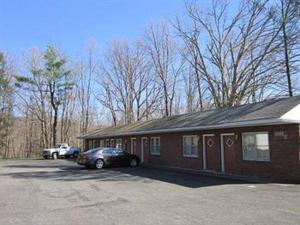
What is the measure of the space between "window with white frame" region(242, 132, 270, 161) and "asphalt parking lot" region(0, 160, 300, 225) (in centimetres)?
251

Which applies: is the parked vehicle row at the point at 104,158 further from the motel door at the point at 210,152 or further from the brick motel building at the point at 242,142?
the motel door at the point at 210,152

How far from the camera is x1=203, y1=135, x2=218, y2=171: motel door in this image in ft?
61.1

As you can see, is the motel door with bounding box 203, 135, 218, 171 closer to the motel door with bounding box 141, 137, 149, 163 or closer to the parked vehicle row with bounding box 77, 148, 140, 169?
the parked vehicle row with bounding box 77, 148, 140, 169

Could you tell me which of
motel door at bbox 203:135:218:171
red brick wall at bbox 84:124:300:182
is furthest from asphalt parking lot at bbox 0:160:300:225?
motel door at bbox 203:135:218:171

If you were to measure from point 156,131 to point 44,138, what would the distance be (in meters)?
32.5

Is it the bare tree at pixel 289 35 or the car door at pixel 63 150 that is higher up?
the bare tree at pixel 289 35

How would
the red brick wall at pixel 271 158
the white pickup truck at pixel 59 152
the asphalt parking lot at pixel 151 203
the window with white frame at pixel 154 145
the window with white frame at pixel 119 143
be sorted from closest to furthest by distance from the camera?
the asphalt parking lot at pixel 151 203
the red brick wall at pixel 271 158
the window with white frame at pixel 154 145
the window with white frame at pixel 119 143
the white pickup truck at pixel 59 152

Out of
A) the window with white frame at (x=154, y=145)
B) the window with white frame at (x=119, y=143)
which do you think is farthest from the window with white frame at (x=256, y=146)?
the window with white frame at (x=119, y=143)

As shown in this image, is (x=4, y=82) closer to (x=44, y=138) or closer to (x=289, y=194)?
(x=44, y=138)

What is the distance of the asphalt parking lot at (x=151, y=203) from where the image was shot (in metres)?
7.60

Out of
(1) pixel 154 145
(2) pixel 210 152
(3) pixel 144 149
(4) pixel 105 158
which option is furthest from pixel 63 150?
(2) pixel 210 152

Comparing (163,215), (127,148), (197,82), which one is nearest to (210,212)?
(163,215)

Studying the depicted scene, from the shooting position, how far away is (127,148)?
97.1 feet

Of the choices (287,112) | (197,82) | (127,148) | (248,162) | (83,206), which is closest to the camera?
(83,206)
